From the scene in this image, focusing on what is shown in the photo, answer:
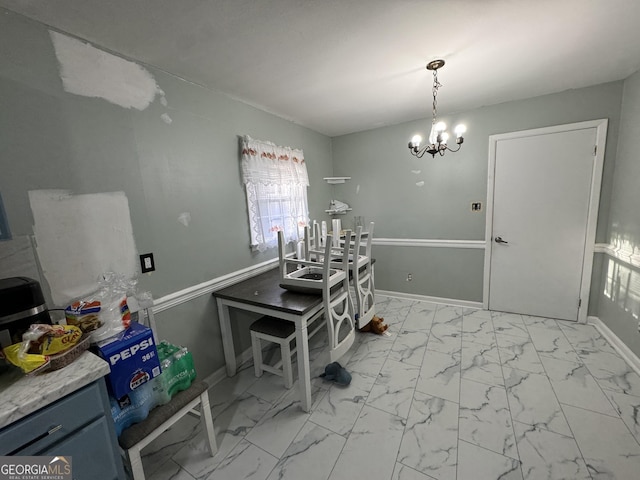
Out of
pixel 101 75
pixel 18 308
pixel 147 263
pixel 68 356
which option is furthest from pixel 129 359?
pixel 101 75

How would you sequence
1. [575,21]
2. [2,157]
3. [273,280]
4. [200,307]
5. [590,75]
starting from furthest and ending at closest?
[273,280]
[590,75]
[200,307]
[575,21]
[2,157]

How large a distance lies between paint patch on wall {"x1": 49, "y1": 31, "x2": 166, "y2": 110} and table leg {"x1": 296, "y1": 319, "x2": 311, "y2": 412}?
5.80ft

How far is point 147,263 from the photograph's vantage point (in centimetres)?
166

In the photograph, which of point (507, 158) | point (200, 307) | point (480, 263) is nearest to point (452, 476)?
point (200, 307)

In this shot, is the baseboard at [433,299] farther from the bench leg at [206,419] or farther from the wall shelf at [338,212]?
the bench leg at [206,419]

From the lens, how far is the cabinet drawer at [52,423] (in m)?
0.80

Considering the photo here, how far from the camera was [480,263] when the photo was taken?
3033 mm

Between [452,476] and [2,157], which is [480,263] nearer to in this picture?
[452,476]

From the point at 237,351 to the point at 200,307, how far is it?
618 millimetres

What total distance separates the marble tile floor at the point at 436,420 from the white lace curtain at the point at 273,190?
128 centimetres

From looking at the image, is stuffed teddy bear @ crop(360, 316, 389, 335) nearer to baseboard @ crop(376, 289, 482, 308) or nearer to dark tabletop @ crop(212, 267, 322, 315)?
baseboard @ crop(376, 289, 482, 308)

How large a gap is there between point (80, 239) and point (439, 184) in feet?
11.0

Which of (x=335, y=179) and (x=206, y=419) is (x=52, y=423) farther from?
(x=335, y=179)

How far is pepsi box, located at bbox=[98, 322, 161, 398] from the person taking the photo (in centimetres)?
109
